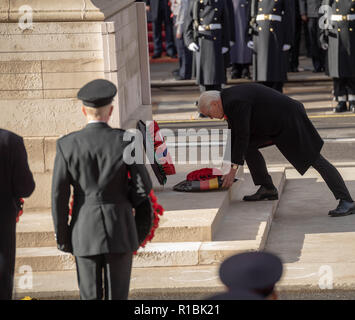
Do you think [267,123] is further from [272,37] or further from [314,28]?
[314,28]

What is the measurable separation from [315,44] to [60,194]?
1247cm

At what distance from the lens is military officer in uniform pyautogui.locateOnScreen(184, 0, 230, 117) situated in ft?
46.3

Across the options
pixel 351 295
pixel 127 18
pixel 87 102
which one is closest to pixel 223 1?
pixel 127 18

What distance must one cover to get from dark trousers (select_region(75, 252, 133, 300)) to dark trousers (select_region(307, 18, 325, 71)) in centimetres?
1221

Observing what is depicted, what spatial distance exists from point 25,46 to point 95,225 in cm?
318

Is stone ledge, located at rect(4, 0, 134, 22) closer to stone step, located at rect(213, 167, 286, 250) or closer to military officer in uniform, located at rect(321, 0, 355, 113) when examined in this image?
stone step, located at rect(213, 167, 286, 250)

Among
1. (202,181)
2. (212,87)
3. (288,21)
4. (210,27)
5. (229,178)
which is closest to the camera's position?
(229,178)

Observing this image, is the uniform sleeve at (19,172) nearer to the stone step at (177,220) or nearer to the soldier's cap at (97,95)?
the soldier's cap at (97,95)

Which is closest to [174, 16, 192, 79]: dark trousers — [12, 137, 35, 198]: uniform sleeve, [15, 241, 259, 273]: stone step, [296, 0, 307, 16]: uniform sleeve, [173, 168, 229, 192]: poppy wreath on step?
[296, 0, 307, 16]: uniform sleeve

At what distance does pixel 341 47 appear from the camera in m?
13.9

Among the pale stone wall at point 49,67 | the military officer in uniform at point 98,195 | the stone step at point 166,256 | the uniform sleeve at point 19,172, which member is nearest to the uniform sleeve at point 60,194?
the military officer in uniform at point 98,195

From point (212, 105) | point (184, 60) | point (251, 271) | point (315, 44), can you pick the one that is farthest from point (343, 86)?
point (251, 271)

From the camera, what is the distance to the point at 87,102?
222 inches

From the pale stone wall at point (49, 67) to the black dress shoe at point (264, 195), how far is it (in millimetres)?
1349
